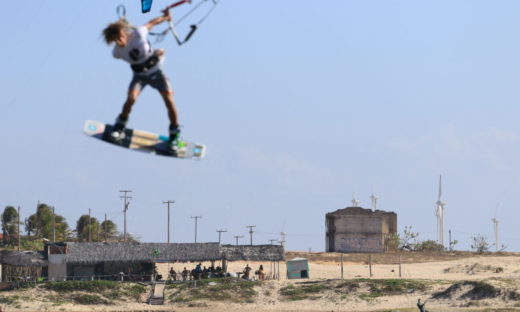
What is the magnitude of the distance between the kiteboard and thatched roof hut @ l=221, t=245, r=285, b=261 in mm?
73743

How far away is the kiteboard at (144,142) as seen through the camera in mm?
26000

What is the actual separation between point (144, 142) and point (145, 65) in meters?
3.08

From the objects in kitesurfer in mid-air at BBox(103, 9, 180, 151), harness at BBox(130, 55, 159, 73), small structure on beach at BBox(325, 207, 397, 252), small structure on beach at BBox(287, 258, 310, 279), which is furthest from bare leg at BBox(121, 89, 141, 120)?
small structure on beach at BBox(325, 207, 397, 252)

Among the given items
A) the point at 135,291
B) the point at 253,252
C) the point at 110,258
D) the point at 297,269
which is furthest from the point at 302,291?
the point at 110,258

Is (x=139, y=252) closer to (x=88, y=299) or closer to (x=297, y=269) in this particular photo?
(x=88, y=299)

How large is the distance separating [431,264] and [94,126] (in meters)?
90.0

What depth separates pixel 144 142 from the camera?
26562 mm

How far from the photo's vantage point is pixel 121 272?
312 ft

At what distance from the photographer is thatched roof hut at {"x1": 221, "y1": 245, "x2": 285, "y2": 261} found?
329 ft

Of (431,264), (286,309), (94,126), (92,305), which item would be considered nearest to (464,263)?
A: (431,264)

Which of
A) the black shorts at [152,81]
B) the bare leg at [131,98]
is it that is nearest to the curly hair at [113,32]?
the black shorts at [152,81]

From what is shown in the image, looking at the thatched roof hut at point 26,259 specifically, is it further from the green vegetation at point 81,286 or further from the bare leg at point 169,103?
the bare leg at point 169,103

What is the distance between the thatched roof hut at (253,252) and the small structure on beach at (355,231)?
3801cm

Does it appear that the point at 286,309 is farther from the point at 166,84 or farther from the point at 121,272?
the point at 166,84
